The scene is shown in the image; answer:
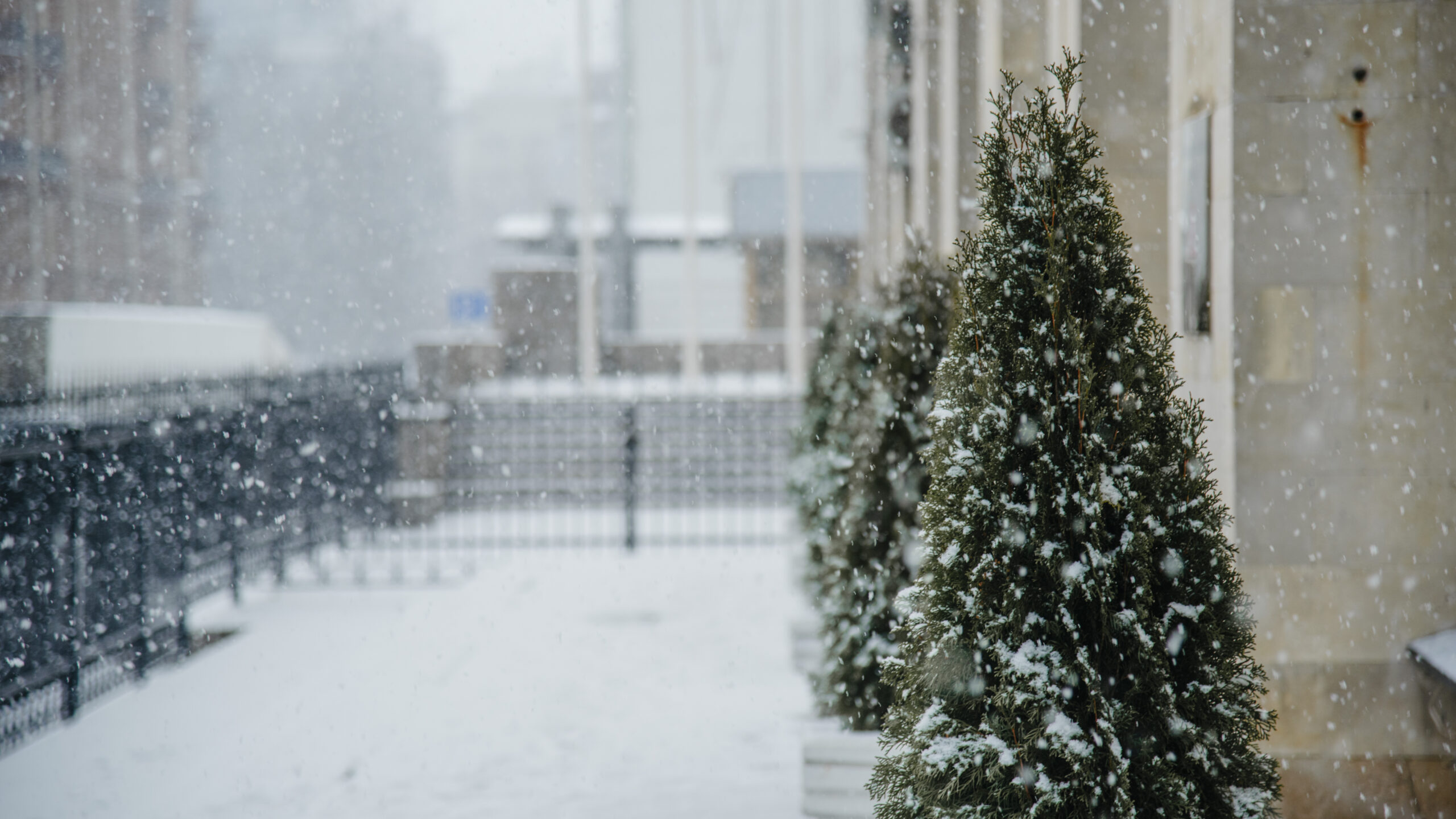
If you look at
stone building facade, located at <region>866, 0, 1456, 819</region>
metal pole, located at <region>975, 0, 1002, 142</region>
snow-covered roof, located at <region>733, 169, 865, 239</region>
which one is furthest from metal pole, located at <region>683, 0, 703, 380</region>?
stone building facade, located at <region>866, 0, 1456, 819</region>

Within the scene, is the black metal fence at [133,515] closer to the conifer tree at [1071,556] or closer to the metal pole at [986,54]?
the conifer tree at [1071,556]

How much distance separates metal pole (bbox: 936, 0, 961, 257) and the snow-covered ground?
133 inches

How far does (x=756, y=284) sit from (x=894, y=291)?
18.5 m

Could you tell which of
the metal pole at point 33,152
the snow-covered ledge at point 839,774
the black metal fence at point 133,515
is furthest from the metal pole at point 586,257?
the snow-covered ledge at point 839,774

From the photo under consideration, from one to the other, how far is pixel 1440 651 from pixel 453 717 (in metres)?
4.79

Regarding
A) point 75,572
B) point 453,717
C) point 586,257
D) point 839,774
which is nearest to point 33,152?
point 586,257

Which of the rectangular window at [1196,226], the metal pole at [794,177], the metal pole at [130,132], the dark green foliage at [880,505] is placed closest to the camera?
the rectangular window at [1196,226]

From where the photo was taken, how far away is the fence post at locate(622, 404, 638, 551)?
1090cm

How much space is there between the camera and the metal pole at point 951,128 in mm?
7824

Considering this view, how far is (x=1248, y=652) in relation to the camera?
3.97 meters

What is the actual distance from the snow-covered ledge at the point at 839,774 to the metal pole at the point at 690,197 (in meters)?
15.3

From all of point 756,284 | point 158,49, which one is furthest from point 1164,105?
point 158,49

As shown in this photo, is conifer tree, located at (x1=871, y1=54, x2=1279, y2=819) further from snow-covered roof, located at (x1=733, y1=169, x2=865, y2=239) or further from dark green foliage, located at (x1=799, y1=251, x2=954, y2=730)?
snow-covered roof, located at (x1=733, y1=169, x2=865, y2=239)

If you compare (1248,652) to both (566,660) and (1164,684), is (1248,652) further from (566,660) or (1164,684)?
(566,660)
